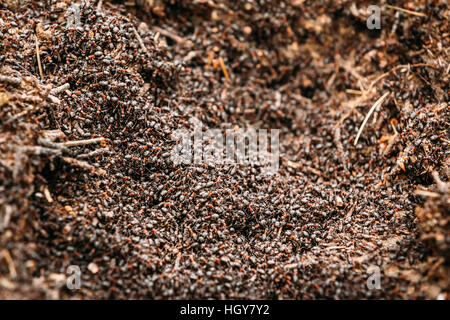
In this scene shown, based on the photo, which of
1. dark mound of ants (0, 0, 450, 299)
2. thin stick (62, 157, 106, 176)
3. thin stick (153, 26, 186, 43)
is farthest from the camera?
thin stick (153, 26, 186, 43)

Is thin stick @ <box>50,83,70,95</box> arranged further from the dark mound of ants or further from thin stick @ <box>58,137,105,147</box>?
thin stick @ <box>58,137,105,147</box>

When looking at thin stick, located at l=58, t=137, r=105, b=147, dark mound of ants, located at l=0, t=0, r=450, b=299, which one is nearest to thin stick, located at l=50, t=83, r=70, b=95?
dark mound of ants, located at l=0, t=0, r=450, b=299

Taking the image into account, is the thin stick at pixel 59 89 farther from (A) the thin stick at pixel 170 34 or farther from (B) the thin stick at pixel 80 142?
(A) the thin stick at pixel 170 34

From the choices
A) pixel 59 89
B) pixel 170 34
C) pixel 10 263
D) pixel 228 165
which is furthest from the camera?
pixel 170 34

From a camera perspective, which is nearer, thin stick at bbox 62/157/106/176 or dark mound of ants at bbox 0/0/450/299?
dark mound of ants at bbox 0/0/450/299

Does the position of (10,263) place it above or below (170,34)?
below

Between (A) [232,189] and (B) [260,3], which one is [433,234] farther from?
(B) [260,3]

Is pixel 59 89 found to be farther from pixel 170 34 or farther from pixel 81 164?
pixel 170 34

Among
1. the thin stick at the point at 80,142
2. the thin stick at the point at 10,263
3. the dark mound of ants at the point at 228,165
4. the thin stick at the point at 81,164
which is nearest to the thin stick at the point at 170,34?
the dark mound of ants at the point at 228,165

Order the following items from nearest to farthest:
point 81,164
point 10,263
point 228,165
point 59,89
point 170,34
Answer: point 10,263 → point 81,164 → point 59,89 → point 228,165 → point 170,34

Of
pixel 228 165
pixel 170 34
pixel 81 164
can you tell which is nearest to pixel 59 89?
pixel 81 164
